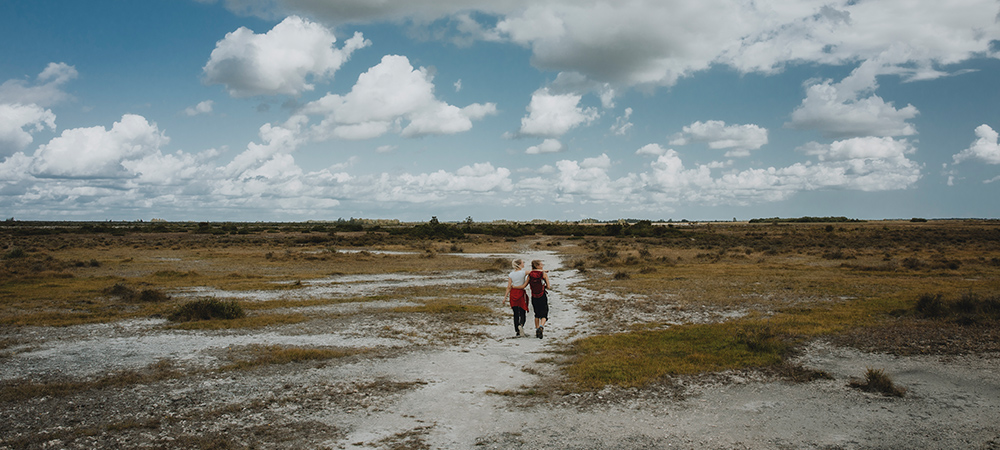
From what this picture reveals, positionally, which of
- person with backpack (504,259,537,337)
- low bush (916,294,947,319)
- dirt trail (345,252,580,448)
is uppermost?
person with backpack (504,259,537,337)

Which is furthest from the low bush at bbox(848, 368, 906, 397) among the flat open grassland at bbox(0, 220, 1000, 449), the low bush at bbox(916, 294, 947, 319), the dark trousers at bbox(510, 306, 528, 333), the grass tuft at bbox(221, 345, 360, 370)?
the grass tuft at bbox(221, 345, 360, 370)

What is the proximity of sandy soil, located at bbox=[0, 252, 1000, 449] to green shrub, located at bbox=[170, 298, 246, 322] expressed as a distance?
3755 millimetres

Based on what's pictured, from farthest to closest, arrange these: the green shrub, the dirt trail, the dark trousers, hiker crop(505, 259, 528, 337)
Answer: the green shrub, the dark trousers, hiker crop(505, 259, 528, 337), the dirt trail

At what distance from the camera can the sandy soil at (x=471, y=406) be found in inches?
263

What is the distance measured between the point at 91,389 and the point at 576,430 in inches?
326

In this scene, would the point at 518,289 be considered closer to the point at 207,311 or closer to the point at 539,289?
the point at 539,289

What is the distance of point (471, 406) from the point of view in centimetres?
810

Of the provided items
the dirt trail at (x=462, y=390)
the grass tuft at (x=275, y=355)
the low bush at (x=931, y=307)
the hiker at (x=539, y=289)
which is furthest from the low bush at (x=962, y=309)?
the grass tuft at (x=275, y=355)

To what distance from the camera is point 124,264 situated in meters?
35.2

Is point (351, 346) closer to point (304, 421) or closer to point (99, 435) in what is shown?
point (304, 421)

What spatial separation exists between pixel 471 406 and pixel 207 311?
11780 millimetres

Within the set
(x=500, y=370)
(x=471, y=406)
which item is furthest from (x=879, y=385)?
(x=471, y=406)

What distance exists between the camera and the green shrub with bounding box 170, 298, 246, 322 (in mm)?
15828

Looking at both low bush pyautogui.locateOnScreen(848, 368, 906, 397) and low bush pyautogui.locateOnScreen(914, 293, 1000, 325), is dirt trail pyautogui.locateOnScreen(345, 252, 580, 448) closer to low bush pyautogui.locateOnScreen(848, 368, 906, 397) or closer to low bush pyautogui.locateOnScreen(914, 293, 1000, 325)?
low bush pyautogui.locateOnScreen(848, 368, 906, 397)
